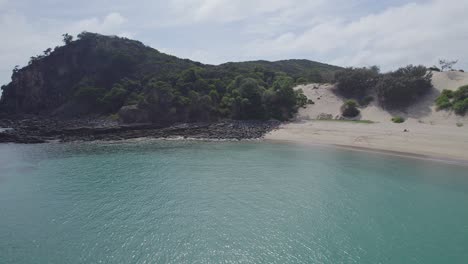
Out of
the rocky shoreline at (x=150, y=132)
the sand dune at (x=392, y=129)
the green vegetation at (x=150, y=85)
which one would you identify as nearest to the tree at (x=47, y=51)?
the green vegetation at (x=150, y=85)

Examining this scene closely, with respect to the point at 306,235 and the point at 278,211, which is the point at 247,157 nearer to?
the point at 278,211

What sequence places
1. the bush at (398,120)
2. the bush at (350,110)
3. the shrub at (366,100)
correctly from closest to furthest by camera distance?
the bush at (398,120)
the bush at (350,110)
the shrub at (366,100)

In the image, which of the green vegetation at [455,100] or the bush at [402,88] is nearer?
the green vegetation at [455,100]

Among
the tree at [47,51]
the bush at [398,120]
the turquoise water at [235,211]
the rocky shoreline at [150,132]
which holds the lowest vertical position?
the turquoise water at [235,211]

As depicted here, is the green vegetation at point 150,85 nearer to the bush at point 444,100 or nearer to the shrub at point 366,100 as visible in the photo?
the shrub at point 366,100

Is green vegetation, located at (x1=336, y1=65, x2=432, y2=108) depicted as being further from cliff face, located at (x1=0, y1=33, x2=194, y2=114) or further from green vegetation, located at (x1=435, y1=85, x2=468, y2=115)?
cliff face, located at (x1=0, y1=33, x2=194, y2=114)

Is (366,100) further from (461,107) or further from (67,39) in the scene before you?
(67,39)

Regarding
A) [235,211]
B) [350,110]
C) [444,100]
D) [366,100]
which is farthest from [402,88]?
[235,211]

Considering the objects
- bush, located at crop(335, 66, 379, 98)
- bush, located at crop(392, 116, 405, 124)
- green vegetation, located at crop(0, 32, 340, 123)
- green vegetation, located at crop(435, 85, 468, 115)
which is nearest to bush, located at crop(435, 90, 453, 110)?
green vegetation, located at crop(435, 85, 468, 115)
